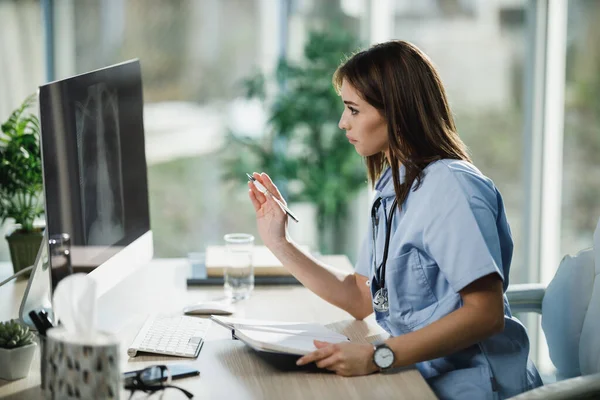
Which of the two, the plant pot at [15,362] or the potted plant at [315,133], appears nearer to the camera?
the plant pot at [15,362]

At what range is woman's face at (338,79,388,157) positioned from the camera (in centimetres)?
147

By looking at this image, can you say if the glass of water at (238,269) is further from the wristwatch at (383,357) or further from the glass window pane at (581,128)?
the glass window pane at (581,128)

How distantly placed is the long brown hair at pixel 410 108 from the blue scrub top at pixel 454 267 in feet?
0.14

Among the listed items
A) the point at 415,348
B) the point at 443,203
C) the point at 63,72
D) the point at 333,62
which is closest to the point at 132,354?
the point at 415,348

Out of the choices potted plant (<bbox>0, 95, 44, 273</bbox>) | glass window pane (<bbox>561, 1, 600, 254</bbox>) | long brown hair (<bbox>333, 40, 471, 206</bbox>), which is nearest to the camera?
long brown hair (<bbox>333, 40, 471, 206</bbox>)

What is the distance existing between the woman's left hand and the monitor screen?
46 centimetres

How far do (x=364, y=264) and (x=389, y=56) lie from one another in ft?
1.61

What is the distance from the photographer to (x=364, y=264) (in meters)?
1.68

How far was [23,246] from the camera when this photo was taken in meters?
1.84

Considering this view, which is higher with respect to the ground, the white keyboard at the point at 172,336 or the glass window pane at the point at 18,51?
the glass window pane at the point at 18,51

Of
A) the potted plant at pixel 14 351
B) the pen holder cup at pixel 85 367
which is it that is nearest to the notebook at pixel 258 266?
the potted plant at pixel 14 351

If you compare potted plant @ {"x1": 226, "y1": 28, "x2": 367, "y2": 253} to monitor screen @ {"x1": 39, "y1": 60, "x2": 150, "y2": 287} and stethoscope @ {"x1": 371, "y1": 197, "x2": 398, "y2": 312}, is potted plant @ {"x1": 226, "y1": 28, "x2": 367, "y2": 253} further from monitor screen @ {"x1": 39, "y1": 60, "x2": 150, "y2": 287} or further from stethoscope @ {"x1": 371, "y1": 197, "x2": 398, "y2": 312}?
stethoscope @ {"x1": 371, "y1": 197, "x2": 398, "y2": 312}

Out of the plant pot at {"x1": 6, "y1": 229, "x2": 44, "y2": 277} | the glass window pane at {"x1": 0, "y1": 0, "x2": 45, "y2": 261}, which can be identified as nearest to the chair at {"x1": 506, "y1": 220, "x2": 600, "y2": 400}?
the plant pot at {"x1": 6, "y1": 229, "x2": 44, "y2": 277}

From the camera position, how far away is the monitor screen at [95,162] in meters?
1.27
